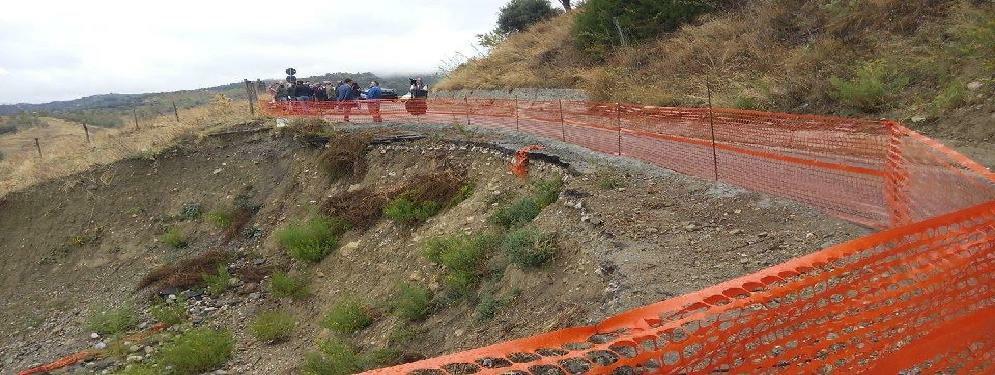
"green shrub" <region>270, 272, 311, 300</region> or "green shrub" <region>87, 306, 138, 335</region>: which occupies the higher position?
"green shrub" <region>270, 272, 311, 300</region>

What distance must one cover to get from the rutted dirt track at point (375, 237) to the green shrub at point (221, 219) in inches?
10.8

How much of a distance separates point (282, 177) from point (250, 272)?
376cm

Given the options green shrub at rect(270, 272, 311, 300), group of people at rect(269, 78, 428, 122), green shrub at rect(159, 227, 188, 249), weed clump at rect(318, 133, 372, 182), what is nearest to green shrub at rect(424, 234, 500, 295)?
green shrub at rect(270, 272, 311, 300)

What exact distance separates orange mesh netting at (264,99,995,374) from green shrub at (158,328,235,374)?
15.7 feet

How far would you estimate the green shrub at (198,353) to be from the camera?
845 cm

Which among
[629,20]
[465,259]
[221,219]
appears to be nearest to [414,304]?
A: [465,259]

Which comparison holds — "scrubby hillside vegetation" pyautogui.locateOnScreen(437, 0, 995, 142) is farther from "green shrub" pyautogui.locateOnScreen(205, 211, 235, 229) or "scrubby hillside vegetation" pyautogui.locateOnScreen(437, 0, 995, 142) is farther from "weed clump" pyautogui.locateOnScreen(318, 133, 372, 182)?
"green shrub" pyautogui.locateOnScreen(205, 211, 235, 229)

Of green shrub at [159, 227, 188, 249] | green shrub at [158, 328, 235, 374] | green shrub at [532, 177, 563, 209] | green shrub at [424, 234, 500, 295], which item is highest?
green shrub at [532, 177, 563, 209]

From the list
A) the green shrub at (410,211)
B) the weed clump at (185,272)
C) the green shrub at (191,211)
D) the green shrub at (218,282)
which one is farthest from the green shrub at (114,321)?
the green shrub at (410,211)

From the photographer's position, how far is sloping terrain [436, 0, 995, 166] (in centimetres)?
966

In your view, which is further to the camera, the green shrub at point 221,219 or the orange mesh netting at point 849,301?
the green shrub at point 221,219

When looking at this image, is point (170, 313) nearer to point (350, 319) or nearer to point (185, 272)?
point (185, 272)

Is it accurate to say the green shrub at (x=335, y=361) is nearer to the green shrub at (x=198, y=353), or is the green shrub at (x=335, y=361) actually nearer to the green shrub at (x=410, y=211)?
the green shrub at (x=198, y=353)

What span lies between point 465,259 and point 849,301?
481 cm
